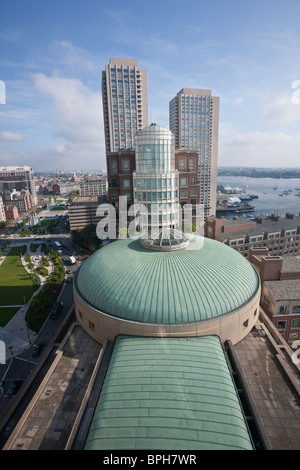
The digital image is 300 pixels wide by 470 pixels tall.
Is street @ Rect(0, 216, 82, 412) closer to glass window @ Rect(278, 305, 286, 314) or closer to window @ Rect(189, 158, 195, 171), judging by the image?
glass window @ Rect(278, 305, 286, 314)

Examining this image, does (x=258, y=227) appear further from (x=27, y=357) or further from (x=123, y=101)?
(x=123, y=101)

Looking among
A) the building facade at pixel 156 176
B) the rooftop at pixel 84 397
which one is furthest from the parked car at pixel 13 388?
the building facade at pixel 156 176

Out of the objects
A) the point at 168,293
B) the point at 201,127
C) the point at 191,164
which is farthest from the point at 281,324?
the point at 201,127

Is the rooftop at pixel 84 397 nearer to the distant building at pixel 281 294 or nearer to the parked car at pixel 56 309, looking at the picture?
the distant building at pixel 281 294

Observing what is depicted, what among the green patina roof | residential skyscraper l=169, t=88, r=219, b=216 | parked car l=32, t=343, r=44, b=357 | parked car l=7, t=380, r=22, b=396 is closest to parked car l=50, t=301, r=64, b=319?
parked car l=32, t=343, r=44, b=357

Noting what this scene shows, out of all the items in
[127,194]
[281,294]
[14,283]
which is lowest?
[14,283]
